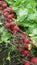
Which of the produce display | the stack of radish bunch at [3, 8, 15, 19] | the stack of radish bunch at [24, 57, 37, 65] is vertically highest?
the stack of radish bunch at [3, 8, 15, 19]

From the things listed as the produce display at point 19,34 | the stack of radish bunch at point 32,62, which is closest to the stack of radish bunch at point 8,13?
the produce display at point 19,34

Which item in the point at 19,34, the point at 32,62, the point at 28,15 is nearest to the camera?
the point at 32,62

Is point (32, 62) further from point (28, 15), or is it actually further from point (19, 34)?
point (28, 15)

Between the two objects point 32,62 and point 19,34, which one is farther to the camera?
point 19,34

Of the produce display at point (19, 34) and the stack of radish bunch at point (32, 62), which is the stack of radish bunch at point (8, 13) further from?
the stack of radish bunch at point (32, 62)

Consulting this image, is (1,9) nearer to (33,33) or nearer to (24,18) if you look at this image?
(24,18)

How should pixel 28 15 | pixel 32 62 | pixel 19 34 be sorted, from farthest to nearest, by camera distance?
pixel 28 15 < pixel 19 34 < pixel 32 62

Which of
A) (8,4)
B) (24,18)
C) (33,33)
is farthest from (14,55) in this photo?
(8,4)

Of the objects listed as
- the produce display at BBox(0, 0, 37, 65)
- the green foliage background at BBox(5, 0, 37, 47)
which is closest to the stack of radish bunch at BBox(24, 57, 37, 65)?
the produce display at BBox(0, 0, 37, 65)

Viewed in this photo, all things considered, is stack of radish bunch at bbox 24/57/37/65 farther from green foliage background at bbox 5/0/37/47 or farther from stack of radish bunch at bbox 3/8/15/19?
stack of radish bunch at bbox 3/8/15/19

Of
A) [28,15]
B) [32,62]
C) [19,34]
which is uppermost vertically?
[28,15]

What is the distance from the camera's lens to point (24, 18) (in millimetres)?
2488

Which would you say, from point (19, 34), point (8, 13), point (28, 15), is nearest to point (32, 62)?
point (19, 34)

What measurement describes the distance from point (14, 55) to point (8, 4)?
0.86 meters
